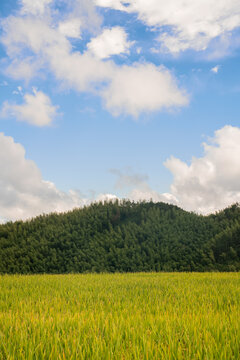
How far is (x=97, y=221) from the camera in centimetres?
1571

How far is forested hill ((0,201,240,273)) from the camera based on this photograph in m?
13.1

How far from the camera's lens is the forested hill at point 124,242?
13055mm

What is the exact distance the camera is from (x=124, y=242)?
14.1 m

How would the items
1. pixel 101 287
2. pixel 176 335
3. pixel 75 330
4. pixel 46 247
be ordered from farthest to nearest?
1. pixel 46 247
2. pixel 101 287
3. pixel 75 330
4. pixel 176 335

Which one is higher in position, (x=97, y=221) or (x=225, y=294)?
(x=97, y=221)

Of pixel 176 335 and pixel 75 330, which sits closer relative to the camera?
pixel 176 335

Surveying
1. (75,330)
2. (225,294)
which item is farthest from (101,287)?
(75,330)

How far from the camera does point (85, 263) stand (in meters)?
13.0

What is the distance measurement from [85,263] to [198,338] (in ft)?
34.3

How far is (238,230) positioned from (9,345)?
1272cm

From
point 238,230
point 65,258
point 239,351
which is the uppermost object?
point 238,230

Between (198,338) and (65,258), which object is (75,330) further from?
(65,258)

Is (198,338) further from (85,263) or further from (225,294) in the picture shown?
(85,263)

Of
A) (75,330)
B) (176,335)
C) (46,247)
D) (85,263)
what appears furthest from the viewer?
(46,247)
